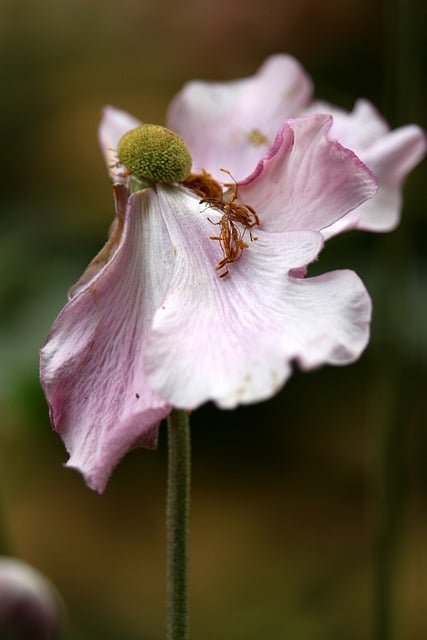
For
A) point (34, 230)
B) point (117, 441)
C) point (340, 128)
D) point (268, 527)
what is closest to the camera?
point (117, 441)

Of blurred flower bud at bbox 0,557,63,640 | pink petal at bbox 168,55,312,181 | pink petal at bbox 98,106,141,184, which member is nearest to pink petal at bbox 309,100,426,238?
pink petal at bbox 168,55,312,181

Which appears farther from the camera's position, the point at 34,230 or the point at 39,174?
the point at 39,174

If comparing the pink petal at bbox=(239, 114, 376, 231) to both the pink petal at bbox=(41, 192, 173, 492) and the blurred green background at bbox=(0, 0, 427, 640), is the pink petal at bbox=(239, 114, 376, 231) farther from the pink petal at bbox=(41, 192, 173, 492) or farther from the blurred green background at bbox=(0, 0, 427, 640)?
the blurred green background at bbox=(0, 0, 427, 640)

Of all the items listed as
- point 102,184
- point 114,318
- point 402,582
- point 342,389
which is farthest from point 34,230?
point 114,318

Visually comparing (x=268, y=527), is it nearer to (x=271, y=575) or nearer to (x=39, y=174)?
(x=271, y=575)

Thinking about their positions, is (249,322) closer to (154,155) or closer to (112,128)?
(154,155)

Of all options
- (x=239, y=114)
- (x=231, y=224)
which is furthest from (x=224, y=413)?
(x=231, y=224)
